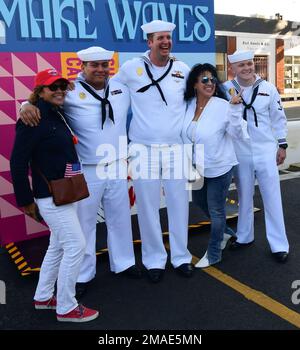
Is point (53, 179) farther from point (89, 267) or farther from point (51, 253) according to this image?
point (89, 267)

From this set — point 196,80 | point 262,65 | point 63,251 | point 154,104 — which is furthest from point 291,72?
point 63,251

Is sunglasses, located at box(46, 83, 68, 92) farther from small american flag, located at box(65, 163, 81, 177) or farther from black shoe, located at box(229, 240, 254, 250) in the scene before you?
black shoe, located at box(229, 240, 254, 250)

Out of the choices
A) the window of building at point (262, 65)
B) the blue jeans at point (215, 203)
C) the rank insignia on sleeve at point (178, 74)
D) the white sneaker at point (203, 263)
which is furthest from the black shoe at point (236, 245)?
the window of building at point (262, 65)

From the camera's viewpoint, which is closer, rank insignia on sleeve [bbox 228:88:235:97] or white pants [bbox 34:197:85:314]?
white pants [bbox 34:197:85:314]

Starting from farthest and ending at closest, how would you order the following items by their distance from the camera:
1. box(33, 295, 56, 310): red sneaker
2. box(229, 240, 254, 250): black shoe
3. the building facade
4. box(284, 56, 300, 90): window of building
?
box(284, 56, 300, 90): window of building, the building facade, box(229, 240, 254, 250): black shoe, box(33, 295, 56, 310): red sneaker

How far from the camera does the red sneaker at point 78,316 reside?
9.15 ft

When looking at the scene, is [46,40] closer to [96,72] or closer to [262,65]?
[96,72]

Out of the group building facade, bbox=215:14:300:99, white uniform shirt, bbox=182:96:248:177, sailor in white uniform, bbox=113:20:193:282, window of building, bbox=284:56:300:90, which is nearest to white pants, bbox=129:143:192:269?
sailor in white uniform, bbox=113:20:193:282

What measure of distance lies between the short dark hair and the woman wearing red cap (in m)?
1.09

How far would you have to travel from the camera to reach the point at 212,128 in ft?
10.6

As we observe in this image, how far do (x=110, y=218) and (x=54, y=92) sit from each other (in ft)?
3.93

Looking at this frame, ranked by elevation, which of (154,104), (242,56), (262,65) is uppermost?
(262,65)

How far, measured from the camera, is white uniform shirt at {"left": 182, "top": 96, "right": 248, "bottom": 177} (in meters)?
3.21

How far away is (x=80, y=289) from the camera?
3215mm
